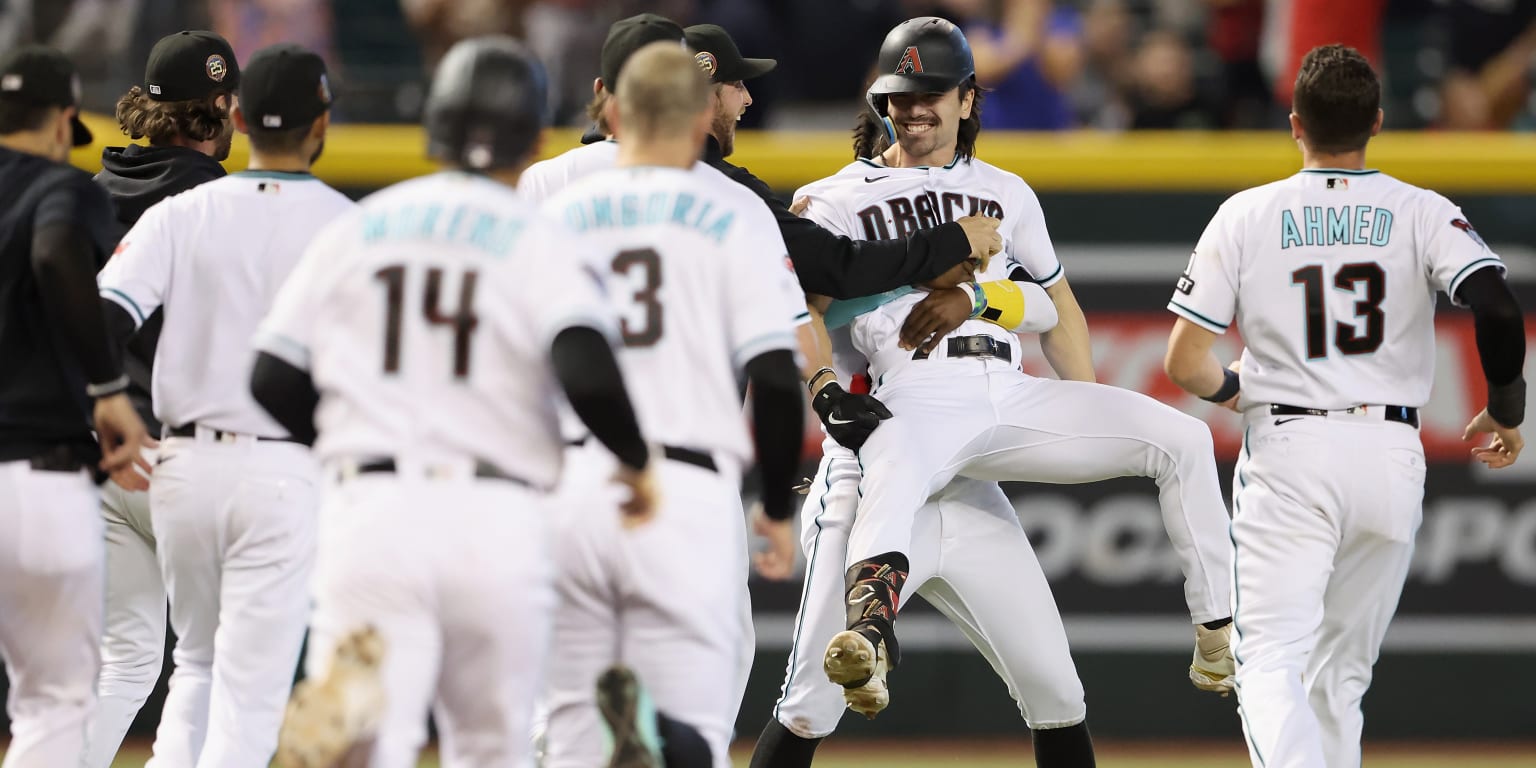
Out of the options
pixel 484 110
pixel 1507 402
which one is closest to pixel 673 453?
pixel 484 110

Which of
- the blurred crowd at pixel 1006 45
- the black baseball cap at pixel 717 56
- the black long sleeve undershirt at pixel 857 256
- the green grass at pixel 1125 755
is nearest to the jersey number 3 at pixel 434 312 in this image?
the black long sleeve undershirt at pixel 857 256

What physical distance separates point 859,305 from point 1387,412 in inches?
65.6

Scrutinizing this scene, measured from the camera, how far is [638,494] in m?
4.20

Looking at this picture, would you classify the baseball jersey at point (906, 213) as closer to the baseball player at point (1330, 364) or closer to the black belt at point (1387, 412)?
the baseball player at point (1330, 364)

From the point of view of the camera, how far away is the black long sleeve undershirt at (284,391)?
427 cm

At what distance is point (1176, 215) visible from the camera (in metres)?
8.84

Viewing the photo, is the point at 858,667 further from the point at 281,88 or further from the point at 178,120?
the point at 178,120

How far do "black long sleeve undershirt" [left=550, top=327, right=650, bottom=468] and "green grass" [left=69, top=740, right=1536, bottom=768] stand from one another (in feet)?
15.6

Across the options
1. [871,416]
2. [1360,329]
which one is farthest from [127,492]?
[1360,329]

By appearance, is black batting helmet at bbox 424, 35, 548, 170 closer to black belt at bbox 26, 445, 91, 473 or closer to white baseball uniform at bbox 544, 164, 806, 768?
white baseball uniform at bbox 544, 164, 806, 768

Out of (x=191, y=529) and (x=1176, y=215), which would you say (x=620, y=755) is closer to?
(x=191, y=529)

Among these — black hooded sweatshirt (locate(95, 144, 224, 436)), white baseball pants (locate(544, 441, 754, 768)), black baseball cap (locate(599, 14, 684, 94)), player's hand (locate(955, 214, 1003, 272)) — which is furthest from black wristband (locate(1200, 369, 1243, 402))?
black hooded sweatshirt (locate(95, 144, 224, 436))

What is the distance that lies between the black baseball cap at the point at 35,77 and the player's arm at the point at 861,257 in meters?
1.92

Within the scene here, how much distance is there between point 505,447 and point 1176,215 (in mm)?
5458
